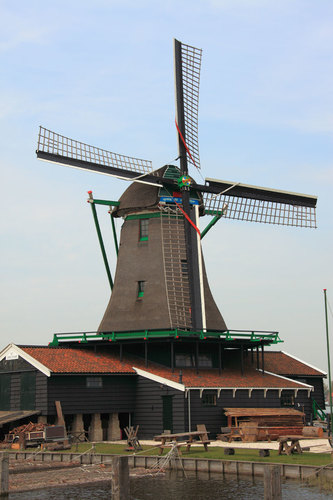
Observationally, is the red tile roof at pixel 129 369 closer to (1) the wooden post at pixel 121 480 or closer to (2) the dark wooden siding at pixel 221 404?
(2) the dark wooden siding at pixel 221 404

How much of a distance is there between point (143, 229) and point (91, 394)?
11215 millimetres

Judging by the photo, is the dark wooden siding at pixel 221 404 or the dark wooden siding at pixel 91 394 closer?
the dark wooden siding at pixel 91 394

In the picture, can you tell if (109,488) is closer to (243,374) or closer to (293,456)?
(293,456)

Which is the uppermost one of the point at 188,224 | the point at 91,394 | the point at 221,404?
the point at 188,224

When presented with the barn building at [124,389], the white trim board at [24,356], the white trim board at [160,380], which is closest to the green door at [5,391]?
the barn building at [124,389]

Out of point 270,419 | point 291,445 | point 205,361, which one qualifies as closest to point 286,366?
point 205,361

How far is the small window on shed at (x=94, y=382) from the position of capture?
37844mm

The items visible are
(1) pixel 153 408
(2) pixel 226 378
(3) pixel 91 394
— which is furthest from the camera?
(2) pixel 226 378

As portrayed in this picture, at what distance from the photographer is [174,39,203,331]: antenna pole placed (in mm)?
40875

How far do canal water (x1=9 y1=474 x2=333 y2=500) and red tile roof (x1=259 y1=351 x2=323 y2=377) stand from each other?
22.7m

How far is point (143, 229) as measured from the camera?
43594 mm

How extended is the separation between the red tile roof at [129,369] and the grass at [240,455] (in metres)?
5.38

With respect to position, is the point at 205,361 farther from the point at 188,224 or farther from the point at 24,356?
the point at 24,356

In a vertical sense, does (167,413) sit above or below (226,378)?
below
